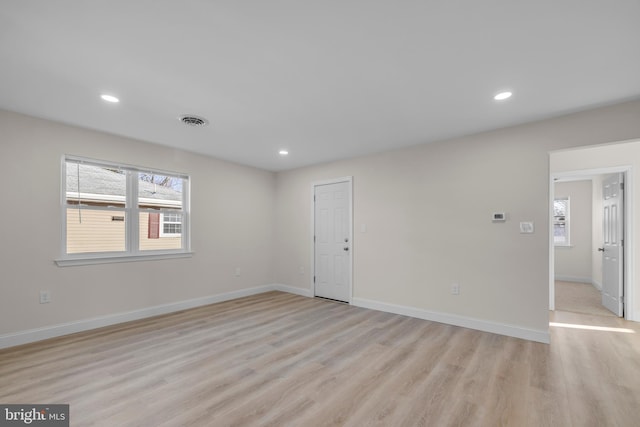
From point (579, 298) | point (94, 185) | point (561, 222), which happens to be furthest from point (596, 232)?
point (94, 185)

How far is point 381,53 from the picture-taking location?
6.77ft

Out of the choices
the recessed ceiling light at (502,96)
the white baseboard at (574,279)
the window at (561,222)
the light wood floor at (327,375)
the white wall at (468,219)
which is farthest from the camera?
the window at (561,222)

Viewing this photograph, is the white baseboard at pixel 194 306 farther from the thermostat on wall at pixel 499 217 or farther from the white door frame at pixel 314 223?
the thermostat on wall at pixel 499 217

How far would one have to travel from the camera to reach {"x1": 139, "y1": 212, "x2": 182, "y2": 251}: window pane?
165 inches

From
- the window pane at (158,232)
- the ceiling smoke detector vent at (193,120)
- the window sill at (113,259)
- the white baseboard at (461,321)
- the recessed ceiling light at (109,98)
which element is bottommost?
the white baseboard at (461,321)

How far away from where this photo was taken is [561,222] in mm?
7211

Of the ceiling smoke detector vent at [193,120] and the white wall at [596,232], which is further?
the white wall at [596,232]

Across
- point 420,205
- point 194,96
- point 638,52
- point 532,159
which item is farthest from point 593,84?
point 194,96

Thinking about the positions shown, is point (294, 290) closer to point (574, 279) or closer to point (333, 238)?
point (333, 238)

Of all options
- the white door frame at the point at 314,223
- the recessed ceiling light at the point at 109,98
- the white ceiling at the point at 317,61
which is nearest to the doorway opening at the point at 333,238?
the white door frame at the point at 314,223

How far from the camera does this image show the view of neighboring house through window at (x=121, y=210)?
3.58m

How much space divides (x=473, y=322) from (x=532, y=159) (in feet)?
7.04

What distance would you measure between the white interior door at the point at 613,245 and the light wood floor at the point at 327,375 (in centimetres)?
62

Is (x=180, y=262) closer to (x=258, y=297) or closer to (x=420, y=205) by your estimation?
(x=258, y=297)
